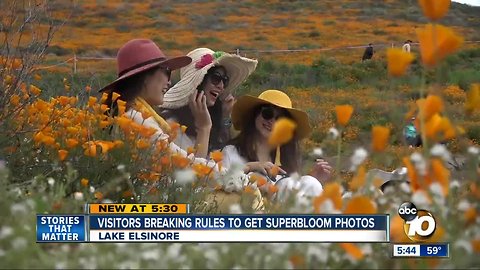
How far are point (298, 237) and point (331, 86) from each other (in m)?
13.8

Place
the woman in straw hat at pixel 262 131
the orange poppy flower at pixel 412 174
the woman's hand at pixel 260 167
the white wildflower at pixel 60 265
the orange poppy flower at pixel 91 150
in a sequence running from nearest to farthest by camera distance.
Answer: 1. the white wildflower at pixel 60 265
2. the orange poppy flower at pixel 412 174
3. the orange poppy flower at pixel 91 150
4. the woman's hand at pixel 260 167
5. the woman in straw hat at pixel 262 131

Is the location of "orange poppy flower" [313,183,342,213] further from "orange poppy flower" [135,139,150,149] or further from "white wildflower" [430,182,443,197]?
"orange poppy flower" [135,139,150,149]

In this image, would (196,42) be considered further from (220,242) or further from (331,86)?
(220,242)

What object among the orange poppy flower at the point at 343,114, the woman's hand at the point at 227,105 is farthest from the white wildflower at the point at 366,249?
the woman's hand at the point at 227,105

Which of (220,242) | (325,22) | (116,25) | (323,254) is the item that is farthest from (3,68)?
(325,22)

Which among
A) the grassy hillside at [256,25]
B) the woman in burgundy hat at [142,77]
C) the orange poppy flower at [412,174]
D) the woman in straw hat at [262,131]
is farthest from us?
the grassy hillside at [256,25]

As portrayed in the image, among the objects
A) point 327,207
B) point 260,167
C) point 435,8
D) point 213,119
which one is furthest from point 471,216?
point 213,119

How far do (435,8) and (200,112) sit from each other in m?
1.96

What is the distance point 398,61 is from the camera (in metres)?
1.27

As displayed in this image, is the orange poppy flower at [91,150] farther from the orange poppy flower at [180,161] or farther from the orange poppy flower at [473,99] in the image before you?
the orange poppy flower at [473,99]

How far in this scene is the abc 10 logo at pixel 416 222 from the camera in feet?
4.58

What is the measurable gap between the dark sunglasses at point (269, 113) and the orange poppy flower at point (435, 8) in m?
2.00

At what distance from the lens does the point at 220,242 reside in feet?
4.54

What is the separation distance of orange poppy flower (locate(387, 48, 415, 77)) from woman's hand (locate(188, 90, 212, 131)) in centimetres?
185
